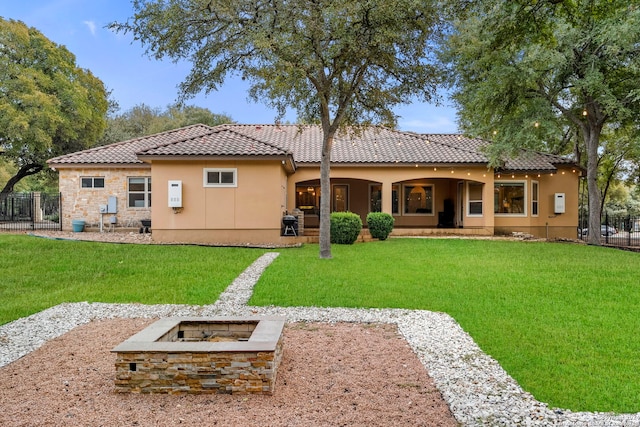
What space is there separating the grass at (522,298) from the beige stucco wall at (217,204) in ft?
7.68

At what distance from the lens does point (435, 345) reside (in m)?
5.16

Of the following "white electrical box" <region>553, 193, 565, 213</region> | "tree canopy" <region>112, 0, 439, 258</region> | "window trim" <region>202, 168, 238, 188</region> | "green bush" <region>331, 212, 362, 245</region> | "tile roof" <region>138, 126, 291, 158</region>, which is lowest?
"green bush" <region>331, 212, 362, 245</region>

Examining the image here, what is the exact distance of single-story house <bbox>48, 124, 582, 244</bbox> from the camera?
15320mm

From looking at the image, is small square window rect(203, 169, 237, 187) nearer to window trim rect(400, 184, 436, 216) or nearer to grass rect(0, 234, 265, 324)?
grass rect(0, 234, 265, 324)

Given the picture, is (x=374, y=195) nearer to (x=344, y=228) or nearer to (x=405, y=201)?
(x=405, y=201)

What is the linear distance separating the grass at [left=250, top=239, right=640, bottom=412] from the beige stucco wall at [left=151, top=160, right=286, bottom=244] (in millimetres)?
2341

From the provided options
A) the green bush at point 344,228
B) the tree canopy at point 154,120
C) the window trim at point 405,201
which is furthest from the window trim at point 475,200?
the tree canopy at point 154,120

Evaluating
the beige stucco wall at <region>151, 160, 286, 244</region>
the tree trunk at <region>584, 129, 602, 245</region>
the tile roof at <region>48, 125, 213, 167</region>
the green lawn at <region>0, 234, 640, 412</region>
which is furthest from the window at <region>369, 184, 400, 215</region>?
the tile roof at <region>48, 125, 213, 167</region>

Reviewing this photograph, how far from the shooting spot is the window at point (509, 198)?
2044 cm

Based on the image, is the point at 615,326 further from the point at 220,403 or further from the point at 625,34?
the point at 625,34

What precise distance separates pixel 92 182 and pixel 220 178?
271 inches

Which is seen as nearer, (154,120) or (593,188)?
(593,188)

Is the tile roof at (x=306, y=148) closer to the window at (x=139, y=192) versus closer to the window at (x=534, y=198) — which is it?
the window at (x=139, y=192)

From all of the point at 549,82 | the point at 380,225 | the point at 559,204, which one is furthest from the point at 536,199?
the point at 380,225
